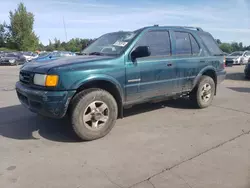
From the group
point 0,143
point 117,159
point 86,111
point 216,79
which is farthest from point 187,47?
point 0,143

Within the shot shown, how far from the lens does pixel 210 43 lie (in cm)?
582

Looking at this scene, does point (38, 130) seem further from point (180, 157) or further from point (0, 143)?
point (180, 157)

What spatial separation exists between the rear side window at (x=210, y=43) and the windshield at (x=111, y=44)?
212 centimetres

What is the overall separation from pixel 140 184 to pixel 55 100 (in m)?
1.65

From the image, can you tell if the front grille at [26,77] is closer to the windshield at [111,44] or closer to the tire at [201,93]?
the windshield at [111,44]

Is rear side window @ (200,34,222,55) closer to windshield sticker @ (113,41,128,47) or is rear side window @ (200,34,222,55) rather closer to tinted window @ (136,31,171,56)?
tinted window @ (136,31,171,56)

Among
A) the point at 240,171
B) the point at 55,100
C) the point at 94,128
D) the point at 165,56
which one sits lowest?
the point at 240,171

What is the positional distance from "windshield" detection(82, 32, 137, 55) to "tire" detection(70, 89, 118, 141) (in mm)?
888

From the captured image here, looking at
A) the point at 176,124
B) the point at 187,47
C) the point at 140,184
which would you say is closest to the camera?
the point at 140,184

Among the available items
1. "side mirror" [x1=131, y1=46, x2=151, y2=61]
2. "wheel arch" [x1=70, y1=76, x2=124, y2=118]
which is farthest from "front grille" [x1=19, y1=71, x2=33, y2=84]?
"side mirror" [x1=131, y1=46, x2=151, y2=61]

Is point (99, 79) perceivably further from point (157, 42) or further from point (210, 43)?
point (210, 43)

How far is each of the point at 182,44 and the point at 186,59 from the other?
34 cm

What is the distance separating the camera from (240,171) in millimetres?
2887

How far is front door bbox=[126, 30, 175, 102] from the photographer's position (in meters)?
4.16
